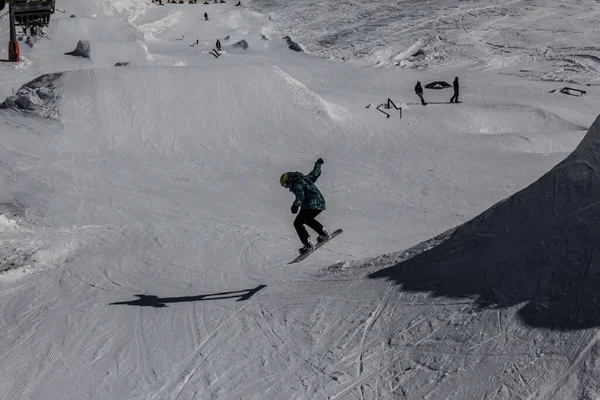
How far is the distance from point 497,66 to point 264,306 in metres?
35.3

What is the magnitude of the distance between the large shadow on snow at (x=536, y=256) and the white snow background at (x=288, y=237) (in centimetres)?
3

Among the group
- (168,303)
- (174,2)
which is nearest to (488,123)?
(168,303)

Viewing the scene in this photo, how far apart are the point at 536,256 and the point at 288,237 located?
24.5 feet

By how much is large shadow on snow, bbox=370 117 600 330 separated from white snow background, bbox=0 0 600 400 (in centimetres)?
3

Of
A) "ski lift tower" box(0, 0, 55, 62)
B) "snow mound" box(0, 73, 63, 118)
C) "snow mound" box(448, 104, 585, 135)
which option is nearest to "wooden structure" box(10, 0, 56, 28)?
"ski lift tower" box(0, 0, 55, 62)

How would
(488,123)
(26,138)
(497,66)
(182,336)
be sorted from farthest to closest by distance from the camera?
(497,66), (488,123), (26,138), (182,336)

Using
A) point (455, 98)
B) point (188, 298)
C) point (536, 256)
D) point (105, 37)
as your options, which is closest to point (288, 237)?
point (188, 298)

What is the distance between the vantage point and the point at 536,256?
7.11m

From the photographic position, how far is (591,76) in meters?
36.4

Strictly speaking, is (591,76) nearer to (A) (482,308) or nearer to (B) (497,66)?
(B) (497,66)

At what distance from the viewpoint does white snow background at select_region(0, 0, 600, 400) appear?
21.6ft

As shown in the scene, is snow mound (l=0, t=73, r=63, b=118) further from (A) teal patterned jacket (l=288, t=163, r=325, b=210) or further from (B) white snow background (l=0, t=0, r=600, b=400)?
(A) teal patterned jacket (l=288, t=163, r=325, b=210)

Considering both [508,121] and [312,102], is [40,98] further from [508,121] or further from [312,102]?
[508,121]

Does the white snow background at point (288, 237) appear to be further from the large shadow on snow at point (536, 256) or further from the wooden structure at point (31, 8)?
the wooden structure at point (31, 8)
